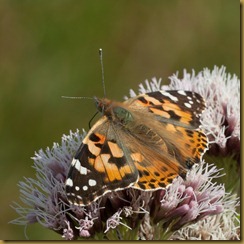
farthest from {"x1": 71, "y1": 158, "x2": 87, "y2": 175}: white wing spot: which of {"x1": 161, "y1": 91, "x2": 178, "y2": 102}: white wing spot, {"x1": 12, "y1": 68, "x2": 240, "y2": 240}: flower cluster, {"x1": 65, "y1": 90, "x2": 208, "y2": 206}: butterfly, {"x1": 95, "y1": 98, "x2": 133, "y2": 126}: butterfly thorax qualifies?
{"x1": 161, "y1": 91, "x2": 178, "y2": 102}: white wing spot

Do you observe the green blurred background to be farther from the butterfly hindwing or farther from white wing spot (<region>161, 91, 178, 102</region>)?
the butterfly hindwing

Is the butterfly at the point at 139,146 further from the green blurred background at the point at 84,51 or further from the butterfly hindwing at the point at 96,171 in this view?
the green blurred background at the point at 84,51

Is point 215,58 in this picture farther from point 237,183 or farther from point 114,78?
point 237,183

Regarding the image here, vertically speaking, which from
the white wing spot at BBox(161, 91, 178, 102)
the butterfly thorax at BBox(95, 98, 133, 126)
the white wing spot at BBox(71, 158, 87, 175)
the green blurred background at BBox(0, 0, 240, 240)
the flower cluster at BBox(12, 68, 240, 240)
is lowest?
the flower cluster at BBox(12, 68, 240, 240)

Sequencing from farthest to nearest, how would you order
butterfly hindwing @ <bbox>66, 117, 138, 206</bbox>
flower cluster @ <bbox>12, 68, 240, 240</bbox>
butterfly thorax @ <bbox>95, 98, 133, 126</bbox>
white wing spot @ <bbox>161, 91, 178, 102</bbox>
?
white wing spot @ <bbox>161, 91, 178, 102</bbox>, butterfly thorax @ <bbox>95, 98, 133, 126</bbox>, flower cluster @ <bbox>12, 68, 240, 240</bbox>, butterfly hindwing @ <bbox>66, 117, 138, 206</bbox>

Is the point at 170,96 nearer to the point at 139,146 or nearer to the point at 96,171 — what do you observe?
the point at 139,146

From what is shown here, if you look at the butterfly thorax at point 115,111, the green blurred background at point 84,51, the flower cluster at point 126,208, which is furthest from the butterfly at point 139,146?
the green blurred background at point 84,51

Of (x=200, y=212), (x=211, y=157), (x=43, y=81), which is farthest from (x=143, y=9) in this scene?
(x=200, y=212)
